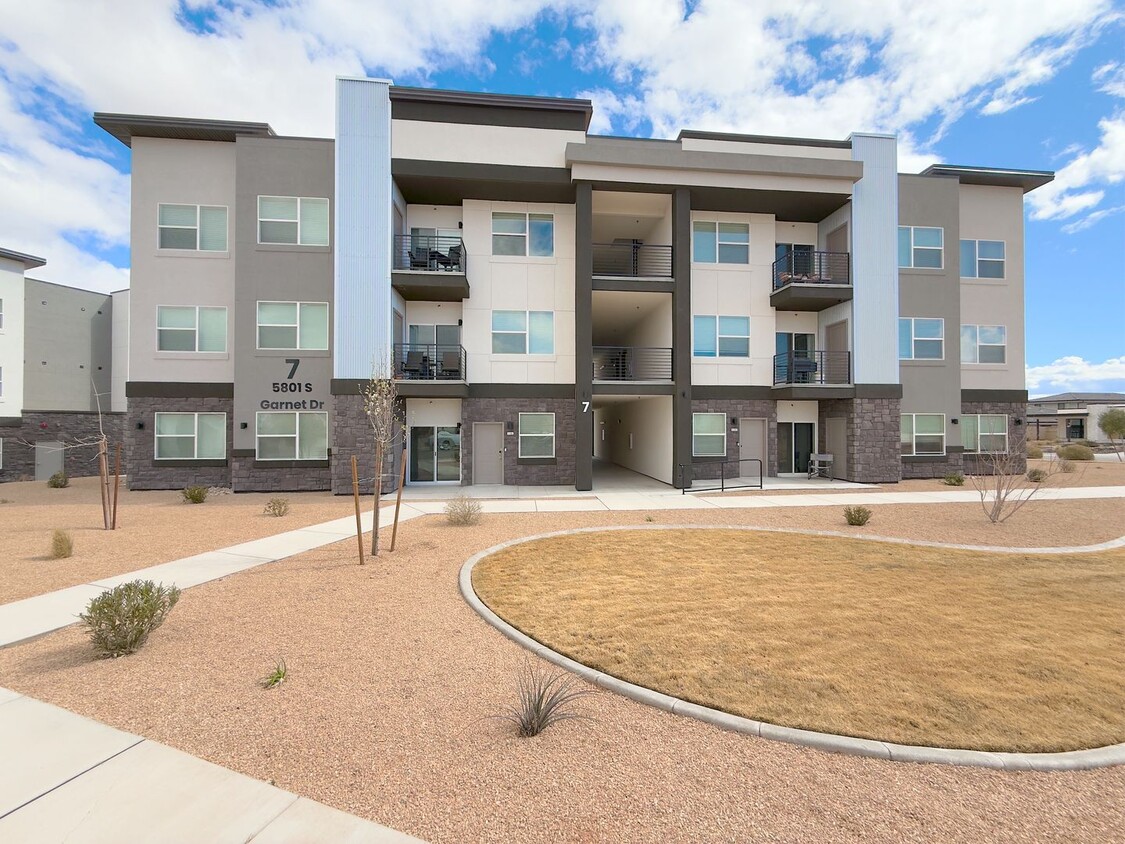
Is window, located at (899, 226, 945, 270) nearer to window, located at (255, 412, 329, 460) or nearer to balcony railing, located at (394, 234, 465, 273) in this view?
balcony railing, located at (394, 234, 465, 273)

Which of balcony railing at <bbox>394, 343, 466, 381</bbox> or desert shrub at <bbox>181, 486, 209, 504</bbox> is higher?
balcony railing at <bbox>394, 343, 466, 381</bbox>

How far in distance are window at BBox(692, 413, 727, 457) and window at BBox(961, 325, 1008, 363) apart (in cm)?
1218

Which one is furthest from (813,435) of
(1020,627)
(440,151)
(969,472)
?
(440,151)

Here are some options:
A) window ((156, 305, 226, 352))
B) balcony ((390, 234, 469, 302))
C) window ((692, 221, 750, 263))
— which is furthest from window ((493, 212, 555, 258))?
window ((156, 305, 226, 352))

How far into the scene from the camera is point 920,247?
21.3 m

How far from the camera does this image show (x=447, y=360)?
18.3 meters

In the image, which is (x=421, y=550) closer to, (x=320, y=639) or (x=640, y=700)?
(x=320, y=639)

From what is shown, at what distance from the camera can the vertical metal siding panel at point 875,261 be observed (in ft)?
65.2

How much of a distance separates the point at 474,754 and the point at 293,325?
1928 centimetres

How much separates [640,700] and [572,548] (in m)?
5.30

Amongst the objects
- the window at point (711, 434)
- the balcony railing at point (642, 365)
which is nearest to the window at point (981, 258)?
the window at point (711, 434)

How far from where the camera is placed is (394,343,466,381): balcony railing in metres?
18.3

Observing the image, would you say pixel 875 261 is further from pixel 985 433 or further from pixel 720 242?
pixel 985 433

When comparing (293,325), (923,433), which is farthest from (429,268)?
(923,433)
